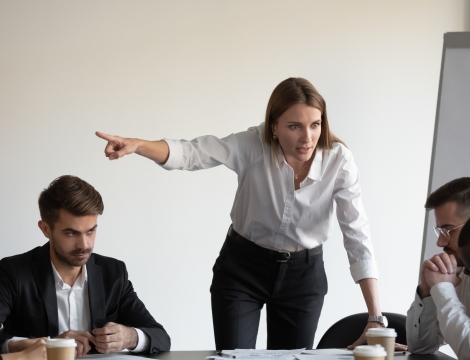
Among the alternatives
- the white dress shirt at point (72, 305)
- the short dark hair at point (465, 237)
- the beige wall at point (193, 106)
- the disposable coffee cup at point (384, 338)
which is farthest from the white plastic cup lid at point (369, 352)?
the beige wall at point (193, 106)

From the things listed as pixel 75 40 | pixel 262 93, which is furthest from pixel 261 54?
pixel 75 40

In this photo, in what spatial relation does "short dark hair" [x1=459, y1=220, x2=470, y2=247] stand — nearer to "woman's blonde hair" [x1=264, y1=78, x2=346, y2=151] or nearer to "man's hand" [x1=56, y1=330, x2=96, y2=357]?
"woman's blonde hair" [x1=264, y1=78, x2=346, y2=151]

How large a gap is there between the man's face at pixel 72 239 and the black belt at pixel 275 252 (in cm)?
56

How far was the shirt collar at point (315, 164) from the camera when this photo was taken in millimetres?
2332

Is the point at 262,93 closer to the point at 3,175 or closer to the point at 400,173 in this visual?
the point at 400,173

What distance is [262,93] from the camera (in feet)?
12.0

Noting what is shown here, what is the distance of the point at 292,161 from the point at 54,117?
1.59 metres

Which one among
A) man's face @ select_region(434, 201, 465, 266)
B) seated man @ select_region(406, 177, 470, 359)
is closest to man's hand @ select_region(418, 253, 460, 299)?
seated man @ select_region(406, 177, 470, 359)

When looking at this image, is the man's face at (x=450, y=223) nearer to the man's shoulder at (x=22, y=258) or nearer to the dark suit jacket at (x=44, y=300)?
the dark suit jacket at (x=44, y=300)

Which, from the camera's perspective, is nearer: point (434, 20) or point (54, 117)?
point (54, 117)

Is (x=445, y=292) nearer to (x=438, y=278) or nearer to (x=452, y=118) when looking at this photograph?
(x=438, y=278)

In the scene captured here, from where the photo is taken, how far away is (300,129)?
223cm

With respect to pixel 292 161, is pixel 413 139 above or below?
above

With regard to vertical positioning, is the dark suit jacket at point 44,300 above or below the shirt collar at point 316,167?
below
